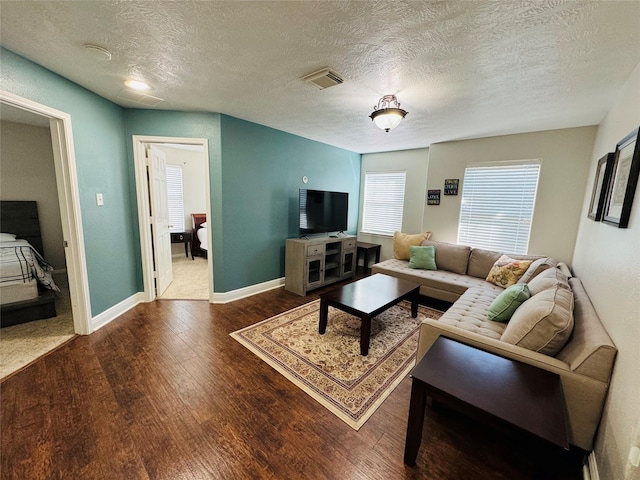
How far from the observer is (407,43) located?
157cm

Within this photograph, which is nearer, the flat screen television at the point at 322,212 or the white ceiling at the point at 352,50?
the white ceiling at the point at 352,50

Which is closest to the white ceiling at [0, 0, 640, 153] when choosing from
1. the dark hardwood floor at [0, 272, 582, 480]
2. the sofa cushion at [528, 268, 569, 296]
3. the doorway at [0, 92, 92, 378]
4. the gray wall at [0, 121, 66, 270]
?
the doorway at [0, 92, 92, 378]

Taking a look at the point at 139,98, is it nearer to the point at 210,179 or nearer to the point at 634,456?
the point at 210,179

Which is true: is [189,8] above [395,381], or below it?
above

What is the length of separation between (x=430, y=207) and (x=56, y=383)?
478cm

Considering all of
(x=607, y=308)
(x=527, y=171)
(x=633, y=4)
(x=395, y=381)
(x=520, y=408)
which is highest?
(x=633, y=4)

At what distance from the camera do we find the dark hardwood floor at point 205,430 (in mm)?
1304

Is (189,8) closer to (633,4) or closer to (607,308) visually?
(633,4)

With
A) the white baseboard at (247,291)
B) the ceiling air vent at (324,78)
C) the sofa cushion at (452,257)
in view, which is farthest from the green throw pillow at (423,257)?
the ceiling air vent at (324,78)

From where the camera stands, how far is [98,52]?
1.75 metres

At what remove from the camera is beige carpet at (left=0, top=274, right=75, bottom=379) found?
2043 mm

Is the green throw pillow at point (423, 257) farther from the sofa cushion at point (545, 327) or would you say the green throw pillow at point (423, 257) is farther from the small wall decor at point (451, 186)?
the sofa cushion at point (545, 327)

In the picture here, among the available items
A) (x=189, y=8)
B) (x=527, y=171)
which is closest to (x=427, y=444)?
(x=189, y=8)

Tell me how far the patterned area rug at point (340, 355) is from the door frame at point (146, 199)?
49.7 inches
